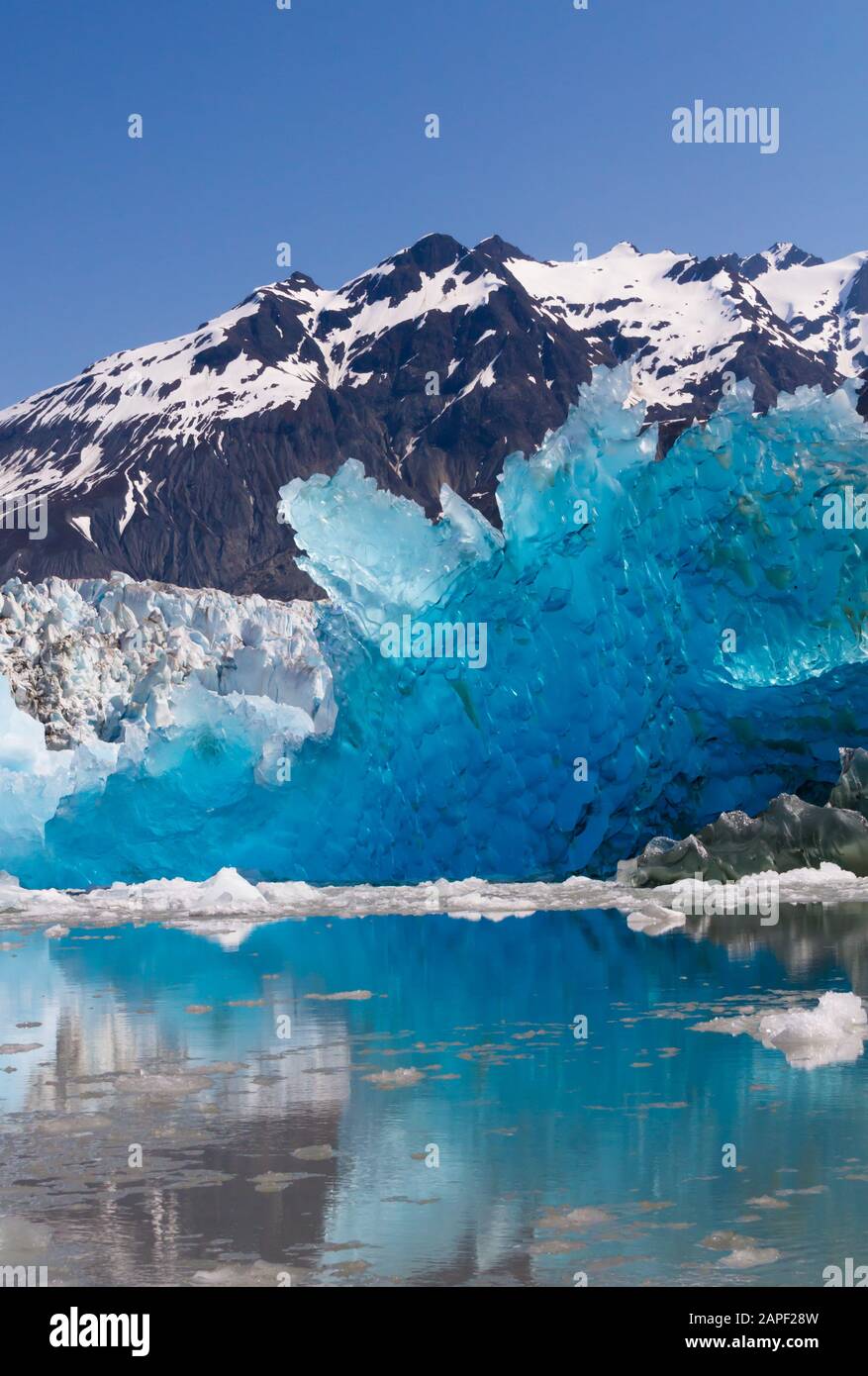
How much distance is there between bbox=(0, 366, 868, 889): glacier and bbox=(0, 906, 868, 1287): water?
6422mm

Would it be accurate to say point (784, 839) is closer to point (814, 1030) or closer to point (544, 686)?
point (544, 686)

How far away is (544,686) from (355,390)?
141m

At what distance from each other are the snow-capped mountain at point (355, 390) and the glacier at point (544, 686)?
95.1 meters

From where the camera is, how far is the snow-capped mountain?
462 ft

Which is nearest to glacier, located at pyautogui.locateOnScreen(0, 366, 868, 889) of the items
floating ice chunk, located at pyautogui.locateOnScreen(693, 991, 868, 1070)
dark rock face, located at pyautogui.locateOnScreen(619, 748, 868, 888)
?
dark rock face, located at pyautogui.locateOnScreen(619, 748, 868, 888)

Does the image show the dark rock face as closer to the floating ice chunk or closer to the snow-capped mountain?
the floating ice chunk

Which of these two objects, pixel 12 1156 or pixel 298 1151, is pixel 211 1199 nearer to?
pixel 298 1151

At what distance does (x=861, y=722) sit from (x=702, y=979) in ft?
26.7

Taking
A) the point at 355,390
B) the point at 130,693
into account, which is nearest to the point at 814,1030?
the point at 130,693

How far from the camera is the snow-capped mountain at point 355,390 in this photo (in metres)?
141

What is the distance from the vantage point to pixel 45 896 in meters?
18.1

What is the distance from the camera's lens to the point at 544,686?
18.5 metres

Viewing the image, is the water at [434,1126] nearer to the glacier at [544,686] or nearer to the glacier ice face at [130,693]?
the glacier at [544,686]
